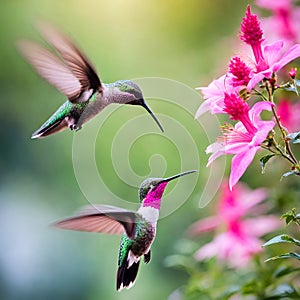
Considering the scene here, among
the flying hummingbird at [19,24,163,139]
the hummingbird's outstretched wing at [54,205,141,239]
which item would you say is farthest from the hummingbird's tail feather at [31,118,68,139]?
the hummingbird's outstretched wing at [54,205,141,239]

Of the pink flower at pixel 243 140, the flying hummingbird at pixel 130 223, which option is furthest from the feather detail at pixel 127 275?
the pink flower at pixel 243 140

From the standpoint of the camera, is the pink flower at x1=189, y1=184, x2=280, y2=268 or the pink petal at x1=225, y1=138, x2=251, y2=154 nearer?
the pink petal at x1=225, y1=138, x2=251, y2=154

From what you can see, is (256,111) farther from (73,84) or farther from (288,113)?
(288,113)

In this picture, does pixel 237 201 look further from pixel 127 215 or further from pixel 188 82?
pixel 188 82

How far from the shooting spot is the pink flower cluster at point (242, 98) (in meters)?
0.59

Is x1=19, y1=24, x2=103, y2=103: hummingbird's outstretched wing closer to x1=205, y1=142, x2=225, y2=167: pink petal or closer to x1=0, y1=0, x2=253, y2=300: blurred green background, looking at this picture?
x1=205, y1=142, x2=225, y2=167: pink petal

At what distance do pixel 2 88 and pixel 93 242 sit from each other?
30.7 inches

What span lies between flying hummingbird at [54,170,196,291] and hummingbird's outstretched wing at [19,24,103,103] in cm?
11

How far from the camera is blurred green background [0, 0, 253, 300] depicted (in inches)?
97.3

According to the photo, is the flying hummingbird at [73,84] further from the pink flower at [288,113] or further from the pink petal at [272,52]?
the pink flower at [288,113]

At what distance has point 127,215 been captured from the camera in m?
0.50

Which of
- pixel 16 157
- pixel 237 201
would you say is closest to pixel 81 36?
pixel 16 157

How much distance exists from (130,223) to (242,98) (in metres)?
0.21

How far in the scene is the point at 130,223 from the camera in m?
0.52
